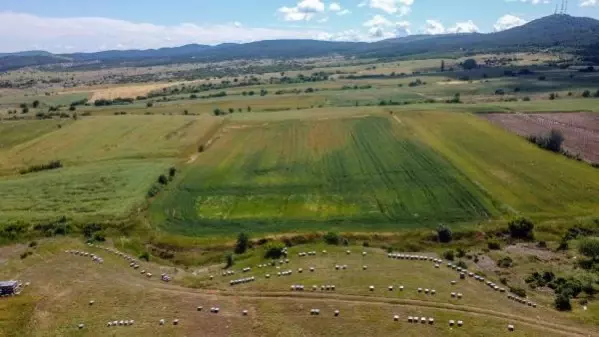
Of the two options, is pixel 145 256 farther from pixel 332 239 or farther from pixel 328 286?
pixel 328 286

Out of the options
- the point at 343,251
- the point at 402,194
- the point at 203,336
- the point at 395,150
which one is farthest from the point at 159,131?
the point at 203,336

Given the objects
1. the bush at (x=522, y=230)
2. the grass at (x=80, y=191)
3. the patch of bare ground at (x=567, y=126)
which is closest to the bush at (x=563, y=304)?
the bush at (x=522, y=230)

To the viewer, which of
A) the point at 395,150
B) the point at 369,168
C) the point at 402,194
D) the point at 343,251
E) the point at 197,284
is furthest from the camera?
the point at 395,150

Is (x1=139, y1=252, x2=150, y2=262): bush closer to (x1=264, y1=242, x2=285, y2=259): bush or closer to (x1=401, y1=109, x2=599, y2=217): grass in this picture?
(x1=264, y1=242, x2=285, y2=259): bush

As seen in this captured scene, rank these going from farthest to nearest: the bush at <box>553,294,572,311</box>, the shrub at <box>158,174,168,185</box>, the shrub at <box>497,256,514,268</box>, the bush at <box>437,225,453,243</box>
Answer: the shrub at <box>158,174,168,185</box> → the bush at <box>437,225,453,243</box> → the shrub at <box>497,256,514,268</box> → the bush at <box>553,294,572,311</box>

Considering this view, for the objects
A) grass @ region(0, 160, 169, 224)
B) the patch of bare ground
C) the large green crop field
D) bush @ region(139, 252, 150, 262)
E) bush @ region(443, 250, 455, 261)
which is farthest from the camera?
the patch of bare ground

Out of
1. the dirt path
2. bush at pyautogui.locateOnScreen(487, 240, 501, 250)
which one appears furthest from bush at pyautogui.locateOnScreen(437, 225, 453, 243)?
the dirt path

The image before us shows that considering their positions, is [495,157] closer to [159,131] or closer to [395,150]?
[395,150]
